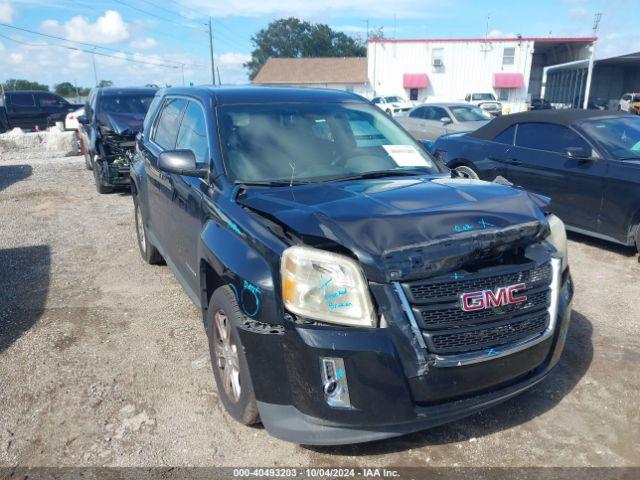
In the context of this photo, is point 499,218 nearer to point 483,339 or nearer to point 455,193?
point 455,193

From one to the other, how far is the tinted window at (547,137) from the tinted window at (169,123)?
465 centimetres

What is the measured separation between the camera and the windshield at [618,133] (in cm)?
597

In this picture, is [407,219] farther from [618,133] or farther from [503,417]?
[618,133]

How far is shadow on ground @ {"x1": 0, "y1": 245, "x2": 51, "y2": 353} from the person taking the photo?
4355 mm

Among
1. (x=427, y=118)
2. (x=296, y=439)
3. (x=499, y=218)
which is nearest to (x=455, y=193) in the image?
(x=499, y=218)

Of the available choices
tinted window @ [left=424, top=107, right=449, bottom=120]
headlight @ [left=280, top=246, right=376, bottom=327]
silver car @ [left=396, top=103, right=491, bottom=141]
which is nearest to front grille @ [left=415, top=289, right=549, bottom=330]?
headlight @ [left=280, top=246, right=376, bottom=327]

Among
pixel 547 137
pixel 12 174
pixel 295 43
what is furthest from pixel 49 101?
pixel 295 43

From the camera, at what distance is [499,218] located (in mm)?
2674

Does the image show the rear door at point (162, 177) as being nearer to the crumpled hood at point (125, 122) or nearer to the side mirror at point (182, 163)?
the side mirror at point (182, 163)

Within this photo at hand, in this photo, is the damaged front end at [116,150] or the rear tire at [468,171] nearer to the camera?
the rear tire at [468,171]

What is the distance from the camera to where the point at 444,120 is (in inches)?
565

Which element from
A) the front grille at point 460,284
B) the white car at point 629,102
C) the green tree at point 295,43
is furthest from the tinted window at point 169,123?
the green tree at point 295,43

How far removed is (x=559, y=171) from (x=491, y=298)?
4510 mm

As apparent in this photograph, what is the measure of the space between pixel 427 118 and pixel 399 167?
12113 mm
